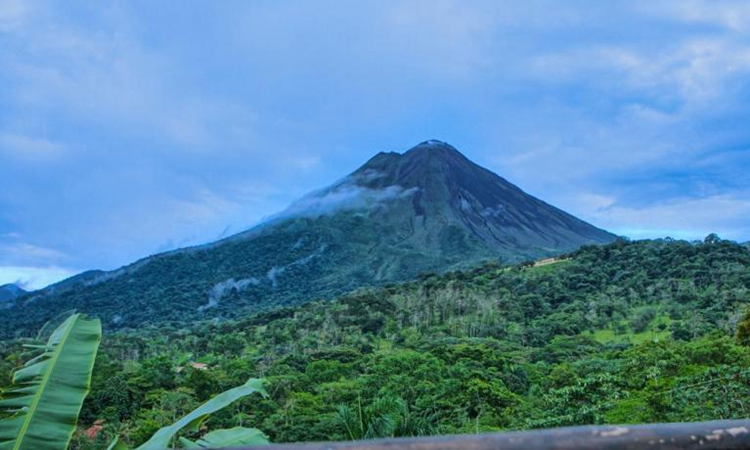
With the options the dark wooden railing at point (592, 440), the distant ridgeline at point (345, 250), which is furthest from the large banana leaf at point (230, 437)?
the distant ridgeline at point (345, 250)

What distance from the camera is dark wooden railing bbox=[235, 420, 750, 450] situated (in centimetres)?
70

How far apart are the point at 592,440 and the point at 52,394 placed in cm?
144

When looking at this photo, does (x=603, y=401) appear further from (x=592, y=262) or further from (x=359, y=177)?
(x=359, y=177)

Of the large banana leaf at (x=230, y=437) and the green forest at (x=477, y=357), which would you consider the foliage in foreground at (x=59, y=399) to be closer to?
the large banana leaf at (x=230, y=437)

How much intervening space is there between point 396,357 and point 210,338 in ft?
69.2

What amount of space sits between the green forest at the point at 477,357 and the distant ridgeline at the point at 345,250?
29.0 m

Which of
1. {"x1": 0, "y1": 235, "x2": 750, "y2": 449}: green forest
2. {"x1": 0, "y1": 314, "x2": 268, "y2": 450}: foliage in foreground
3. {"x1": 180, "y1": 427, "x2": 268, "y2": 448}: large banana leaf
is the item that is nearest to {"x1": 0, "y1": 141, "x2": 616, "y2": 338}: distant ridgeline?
{"x1": 0, "y1": 235, "x2": 750, "y2": 449}: green forest

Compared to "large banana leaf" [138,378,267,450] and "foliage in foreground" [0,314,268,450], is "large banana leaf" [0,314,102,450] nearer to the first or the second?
"foliage in foreground" [0,314,268,450]

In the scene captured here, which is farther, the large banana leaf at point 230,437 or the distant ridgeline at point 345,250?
the distant ridgeline at point 345,250

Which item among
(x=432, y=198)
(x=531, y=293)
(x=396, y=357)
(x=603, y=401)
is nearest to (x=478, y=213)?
(x=432, y=198)

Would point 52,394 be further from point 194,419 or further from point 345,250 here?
→ point 345,250

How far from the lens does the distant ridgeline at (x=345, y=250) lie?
75.3 meters

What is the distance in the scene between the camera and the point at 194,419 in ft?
5.55

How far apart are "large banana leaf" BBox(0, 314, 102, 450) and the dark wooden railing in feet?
3.51
